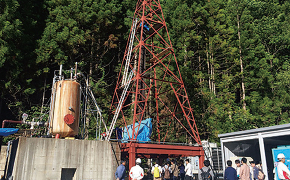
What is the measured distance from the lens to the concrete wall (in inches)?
444

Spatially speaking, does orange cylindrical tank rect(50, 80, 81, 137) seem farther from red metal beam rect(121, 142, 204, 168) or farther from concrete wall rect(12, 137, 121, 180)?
red metal beam rect(121, 142, 204, 168)

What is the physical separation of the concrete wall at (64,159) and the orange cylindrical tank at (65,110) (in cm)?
→ 151

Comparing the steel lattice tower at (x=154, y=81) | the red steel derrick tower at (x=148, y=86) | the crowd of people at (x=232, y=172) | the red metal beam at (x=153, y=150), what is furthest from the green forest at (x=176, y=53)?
the crowd of people at (x=232, y=172)

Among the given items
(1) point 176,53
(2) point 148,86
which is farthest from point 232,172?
(1) point 176,53

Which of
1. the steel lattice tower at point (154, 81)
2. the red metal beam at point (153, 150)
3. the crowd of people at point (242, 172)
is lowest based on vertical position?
the crowd of people at point (242, 172)

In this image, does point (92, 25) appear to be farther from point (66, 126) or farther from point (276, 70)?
point (276, 70)

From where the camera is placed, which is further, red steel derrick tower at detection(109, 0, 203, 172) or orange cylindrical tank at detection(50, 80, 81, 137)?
red steel derrick tower at detection(109, 0, 203, 172)

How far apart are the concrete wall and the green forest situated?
9.95m

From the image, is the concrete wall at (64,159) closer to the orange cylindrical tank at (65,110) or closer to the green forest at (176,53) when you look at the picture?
the orange cylindrical tank at (65,110)

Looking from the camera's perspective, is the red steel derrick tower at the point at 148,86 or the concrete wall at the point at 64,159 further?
the red steel derrick tower at the point at 148,86

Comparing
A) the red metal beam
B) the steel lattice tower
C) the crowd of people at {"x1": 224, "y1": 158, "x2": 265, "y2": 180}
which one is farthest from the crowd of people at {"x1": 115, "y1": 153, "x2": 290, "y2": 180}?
the steel lattice tower

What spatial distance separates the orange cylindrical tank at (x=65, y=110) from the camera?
13680mm

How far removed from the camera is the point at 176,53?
82.1 ft

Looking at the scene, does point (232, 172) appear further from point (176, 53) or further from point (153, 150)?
point (176, 53)
